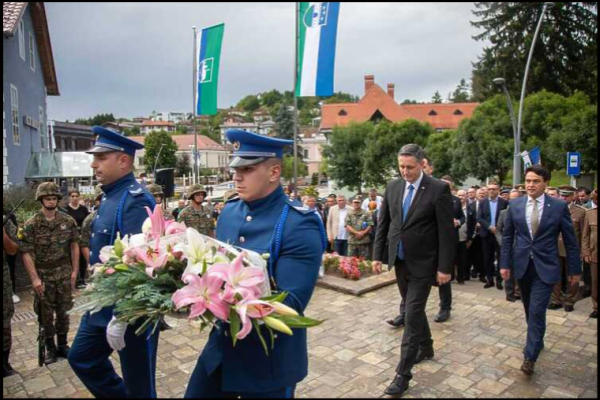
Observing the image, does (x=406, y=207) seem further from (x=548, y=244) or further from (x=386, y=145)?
(x=386, y=145)

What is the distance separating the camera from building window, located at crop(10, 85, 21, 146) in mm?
15734

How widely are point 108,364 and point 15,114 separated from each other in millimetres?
16287

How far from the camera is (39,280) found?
4.78m

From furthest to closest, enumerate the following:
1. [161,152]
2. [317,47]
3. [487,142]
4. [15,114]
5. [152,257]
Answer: [161,152] < [487,142] < [15,114] < [317,47] < [152,257]

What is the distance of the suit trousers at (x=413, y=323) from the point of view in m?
4.04

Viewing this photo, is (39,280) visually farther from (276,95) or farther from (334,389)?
(276,95)

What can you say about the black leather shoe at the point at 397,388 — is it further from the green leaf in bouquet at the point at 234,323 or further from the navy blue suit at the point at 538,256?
the green leaf in bouquet at the point at 234,323

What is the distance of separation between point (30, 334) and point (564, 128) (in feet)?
72.9

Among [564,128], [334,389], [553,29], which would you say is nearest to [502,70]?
[553,29]

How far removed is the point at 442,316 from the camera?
6.05m

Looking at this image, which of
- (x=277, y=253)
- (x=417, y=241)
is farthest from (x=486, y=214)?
(x=277, y=253)

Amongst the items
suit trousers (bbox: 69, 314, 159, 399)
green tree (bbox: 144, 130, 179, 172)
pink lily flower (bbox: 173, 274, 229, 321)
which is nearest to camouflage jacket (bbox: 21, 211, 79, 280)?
suit trousers (bbox: 69, 314, 159, 399)

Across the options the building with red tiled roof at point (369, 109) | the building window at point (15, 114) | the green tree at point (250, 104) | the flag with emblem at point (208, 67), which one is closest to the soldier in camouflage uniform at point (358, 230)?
the flag with emblem at point (208, 67)

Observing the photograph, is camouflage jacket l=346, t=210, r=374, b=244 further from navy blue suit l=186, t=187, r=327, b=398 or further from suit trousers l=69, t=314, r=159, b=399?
navy blue suit l=186, t=187, r=327, b=398
